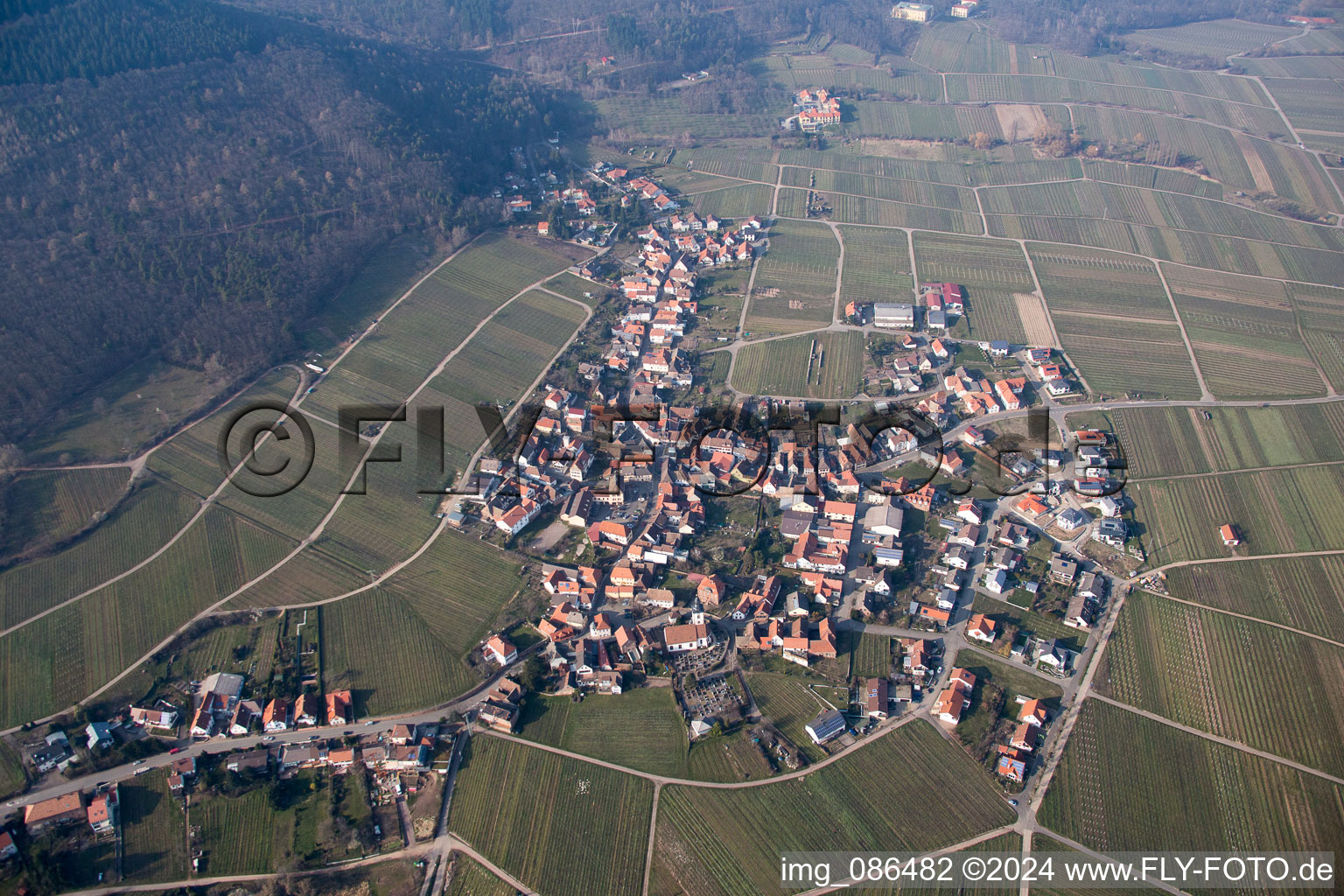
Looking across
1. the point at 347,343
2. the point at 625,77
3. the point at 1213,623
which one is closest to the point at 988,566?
the point at 1213,623

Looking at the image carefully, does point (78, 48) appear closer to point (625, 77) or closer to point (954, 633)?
point (625, 77)

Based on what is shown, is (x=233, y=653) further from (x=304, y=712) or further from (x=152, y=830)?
(x=152, y=830)

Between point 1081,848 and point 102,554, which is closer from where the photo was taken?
point 1081,848

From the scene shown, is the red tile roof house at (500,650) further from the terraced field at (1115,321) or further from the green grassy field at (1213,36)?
the green grassy field at (1213,36)

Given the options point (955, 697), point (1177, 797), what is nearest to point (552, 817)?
point (955, 697)

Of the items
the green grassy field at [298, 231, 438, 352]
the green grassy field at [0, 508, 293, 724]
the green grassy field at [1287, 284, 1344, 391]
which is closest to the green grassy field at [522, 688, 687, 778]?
the green grassy field at [0, 508, 293, 724]

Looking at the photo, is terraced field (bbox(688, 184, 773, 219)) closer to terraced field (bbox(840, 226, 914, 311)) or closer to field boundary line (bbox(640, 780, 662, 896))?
terraced field (bbox(840, 226, 914, 311))
